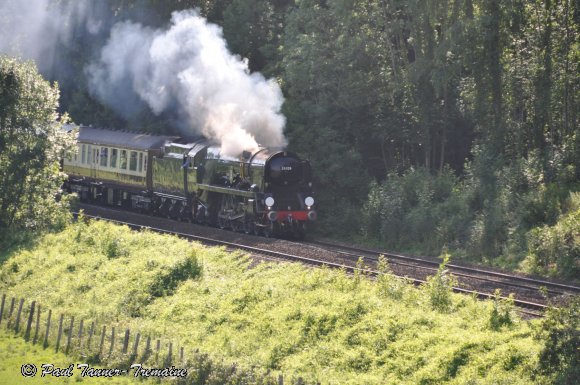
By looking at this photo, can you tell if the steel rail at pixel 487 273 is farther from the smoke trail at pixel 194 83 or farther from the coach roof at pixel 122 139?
the coach roof at pixel 122 139

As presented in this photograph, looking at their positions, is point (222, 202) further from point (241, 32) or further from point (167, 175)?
point (241, 32)

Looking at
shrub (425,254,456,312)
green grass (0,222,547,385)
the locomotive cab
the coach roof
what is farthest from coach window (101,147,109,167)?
shrub (425,254,456,312)

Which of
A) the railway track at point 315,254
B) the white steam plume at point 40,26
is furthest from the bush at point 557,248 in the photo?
the white steam plume at point 40,26

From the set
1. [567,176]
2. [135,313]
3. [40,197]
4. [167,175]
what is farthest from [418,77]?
[135,313]

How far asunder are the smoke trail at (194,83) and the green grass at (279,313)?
8.78 meters

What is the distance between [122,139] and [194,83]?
513 centimetres

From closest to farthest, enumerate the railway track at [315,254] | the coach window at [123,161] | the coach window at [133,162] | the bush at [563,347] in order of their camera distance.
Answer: the bush at [563,347]
the railway track at [315,254]
the coach window at [133,162]
the coach window at [123,161]

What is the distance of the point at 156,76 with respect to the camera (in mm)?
44688

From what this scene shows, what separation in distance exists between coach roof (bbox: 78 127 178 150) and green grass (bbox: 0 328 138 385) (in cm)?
1815

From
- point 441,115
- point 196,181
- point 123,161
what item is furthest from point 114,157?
point 441,115

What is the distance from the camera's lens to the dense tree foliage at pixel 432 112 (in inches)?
1284

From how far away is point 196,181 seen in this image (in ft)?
121

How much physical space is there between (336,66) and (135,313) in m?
19.5

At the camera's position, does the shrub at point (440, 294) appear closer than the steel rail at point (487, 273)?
Yes
